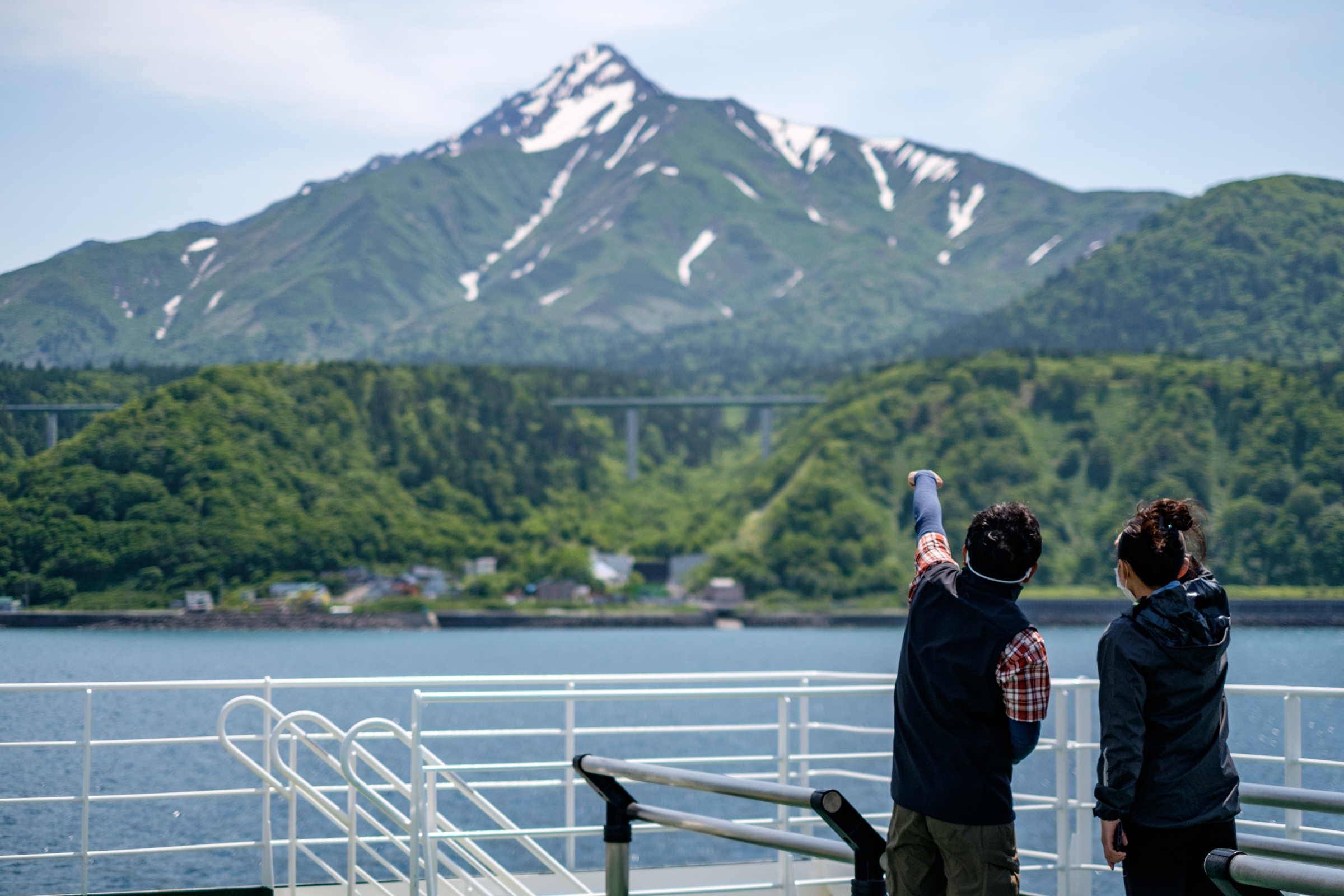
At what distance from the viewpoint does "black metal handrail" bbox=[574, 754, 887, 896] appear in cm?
196

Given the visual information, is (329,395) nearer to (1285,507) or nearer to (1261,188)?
(1285,507)

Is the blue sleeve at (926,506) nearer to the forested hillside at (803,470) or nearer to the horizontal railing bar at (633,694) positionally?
the horizontal railing bar at (633,694)

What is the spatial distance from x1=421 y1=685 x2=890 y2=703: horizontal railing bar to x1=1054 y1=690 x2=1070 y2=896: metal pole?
671 mm

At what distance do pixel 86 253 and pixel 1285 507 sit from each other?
79.3m

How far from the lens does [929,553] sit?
2861mm

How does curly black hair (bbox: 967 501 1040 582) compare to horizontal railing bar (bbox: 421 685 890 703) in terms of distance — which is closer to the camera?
curly black hair (bbox: 967 501 1040 582)

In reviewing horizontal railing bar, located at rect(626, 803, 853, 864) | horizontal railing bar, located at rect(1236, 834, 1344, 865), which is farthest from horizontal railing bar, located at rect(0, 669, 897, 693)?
horizontal railing bar, located at rect(1236, 834, 1344, 865)

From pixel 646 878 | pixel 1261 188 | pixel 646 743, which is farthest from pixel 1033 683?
pixel 1261 188

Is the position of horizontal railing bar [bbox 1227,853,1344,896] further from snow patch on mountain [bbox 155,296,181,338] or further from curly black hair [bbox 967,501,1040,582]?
snow patch on mountain [bbox 155,296,181,338]

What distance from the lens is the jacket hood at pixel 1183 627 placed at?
254 centimetres

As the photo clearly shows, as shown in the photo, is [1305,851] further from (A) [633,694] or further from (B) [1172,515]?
(A) [633,694]

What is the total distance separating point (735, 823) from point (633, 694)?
79.4 inches

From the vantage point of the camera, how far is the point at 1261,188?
461 ft

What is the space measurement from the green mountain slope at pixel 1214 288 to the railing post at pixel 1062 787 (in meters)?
122
